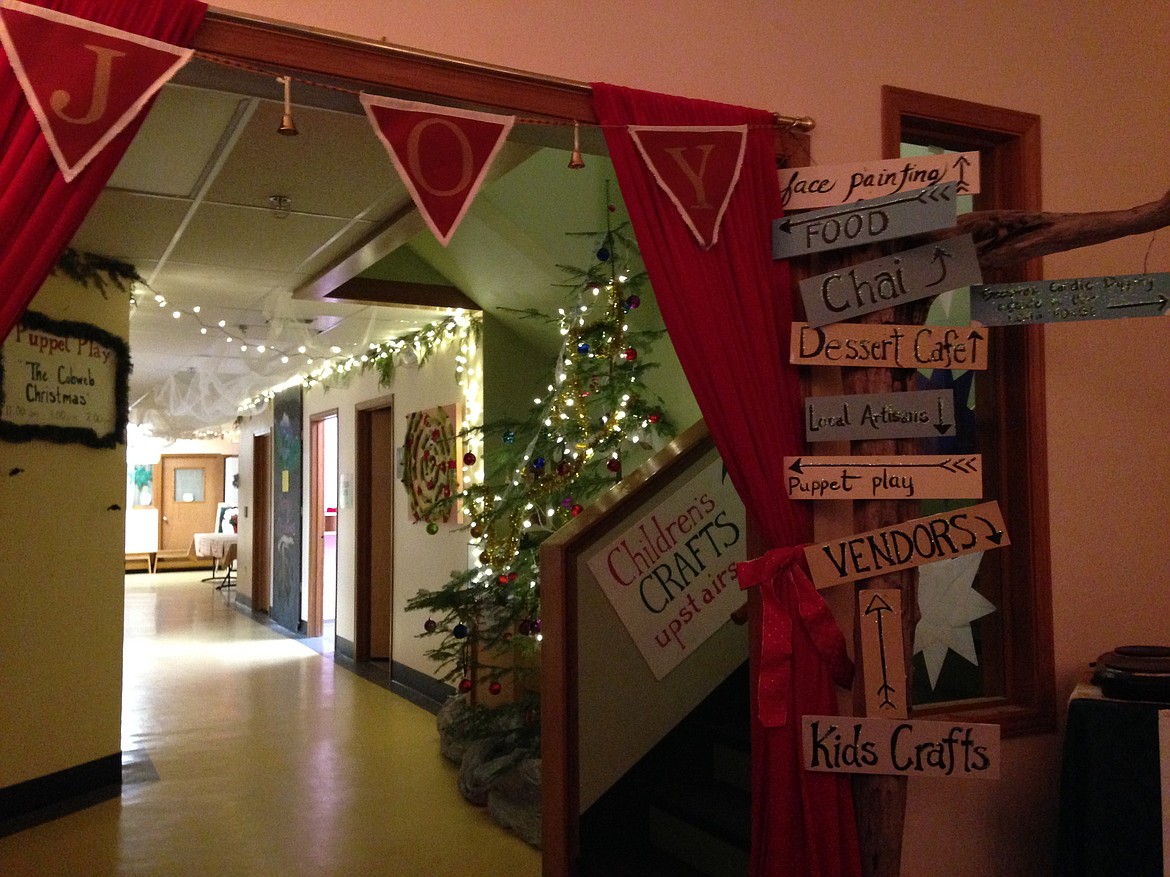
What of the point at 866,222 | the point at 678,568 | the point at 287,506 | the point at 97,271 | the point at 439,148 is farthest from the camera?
the point at 287,506

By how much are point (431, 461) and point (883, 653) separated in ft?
14.4

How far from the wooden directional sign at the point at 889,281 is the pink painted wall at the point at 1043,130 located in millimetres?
438

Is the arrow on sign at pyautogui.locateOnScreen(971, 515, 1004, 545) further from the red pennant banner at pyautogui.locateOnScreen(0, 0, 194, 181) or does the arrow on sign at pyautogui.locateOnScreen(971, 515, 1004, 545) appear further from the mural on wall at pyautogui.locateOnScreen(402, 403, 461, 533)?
the mural on wall at pyautogui.locateOnScreen(402, 403, 461, 533)

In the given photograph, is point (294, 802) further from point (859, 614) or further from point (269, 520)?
point (269, 520)

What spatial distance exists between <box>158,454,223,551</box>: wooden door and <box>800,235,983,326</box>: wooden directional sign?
15806 millimetres

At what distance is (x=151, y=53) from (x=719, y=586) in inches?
98.1

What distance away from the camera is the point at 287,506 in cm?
971

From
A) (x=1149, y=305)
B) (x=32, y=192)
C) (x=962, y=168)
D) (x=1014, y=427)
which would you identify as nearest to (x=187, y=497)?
(x=1014, y=427)

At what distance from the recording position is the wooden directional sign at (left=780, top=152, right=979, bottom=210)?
2297 millimetres

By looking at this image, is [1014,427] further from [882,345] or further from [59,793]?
[59,793]

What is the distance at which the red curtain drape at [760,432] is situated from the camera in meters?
2.23

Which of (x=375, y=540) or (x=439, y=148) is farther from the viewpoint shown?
(x=375, y=540)

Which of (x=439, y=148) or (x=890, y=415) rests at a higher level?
(x=439, y=148)

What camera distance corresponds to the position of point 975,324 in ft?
7.99
